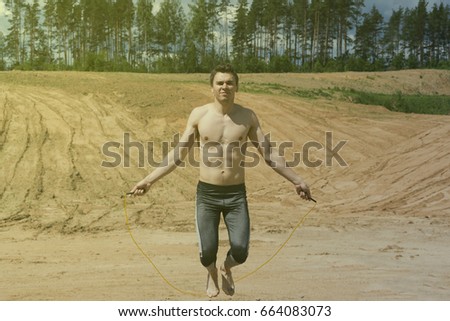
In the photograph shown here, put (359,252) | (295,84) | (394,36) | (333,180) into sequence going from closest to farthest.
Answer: (359,252) → (333,180) → (295,84) → (394,36)

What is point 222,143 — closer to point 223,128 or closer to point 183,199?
point 223,128

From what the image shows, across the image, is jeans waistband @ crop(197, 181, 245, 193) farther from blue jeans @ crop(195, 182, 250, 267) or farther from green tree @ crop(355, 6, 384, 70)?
green tree @ crop(355, 6, 384, 70)

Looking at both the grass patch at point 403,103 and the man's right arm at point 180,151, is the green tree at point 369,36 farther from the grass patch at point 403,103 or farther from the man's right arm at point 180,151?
the man's right arm at point 180,151

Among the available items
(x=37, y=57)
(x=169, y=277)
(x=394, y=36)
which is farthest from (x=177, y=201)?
(x=394, y=36)

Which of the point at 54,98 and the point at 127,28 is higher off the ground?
the point at 127,28

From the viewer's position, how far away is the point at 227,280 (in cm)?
592

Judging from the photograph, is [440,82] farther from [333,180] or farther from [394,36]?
[333,180]

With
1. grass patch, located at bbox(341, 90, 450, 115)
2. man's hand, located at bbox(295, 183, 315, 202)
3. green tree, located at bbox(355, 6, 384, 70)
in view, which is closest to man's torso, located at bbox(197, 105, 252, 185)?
man's hand, located at bbox(295, 183, 315, 202)

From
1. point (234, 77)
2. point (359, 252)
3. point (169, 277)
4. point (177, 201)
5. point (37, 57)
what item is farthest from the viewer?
point (37, 57)

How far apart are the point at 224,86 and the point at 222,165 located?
644 mm

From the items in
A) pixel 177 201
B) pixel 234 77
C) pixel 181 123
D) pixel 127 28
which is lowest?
pixel 177 201

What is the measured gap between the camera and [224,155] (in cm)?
540

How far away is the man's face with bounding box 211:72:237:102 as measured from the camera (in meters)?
5.21

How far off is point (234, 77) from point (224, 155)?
63 centimetres
